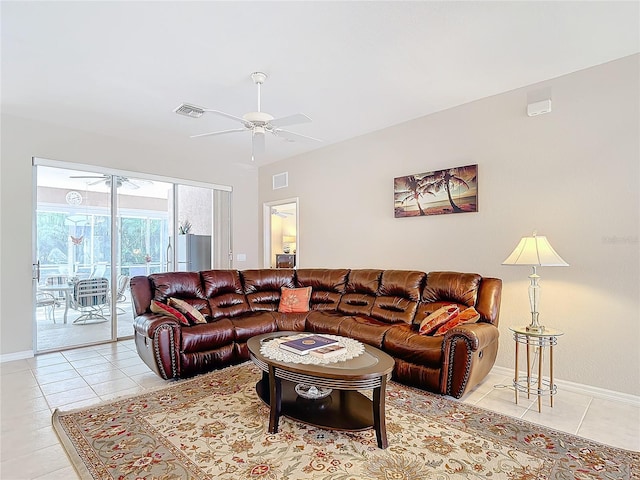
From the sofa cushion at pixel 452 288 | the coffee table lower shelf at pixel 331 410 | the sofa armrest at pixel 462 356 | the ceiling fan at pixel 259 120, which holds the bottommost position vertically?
the coffee table lower shelf at pixel 331 410

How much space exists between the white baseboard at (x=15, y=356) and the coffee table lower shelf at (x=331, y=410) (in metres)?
3.42

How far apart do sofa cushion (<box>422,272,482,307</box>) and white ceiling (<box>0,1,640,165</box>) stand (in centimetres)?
192

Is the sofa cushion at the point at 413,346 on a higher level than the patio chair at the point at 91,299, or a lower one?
lower

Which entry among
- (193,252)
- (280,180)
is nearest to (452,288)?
(280,180)

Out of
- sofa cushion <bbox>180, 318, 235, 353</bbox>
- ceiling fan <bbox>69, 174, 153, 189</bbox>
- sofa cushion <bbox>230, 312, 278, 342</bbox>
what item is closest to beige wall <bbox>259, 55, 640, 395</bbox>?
sofa cushion <bbox>230, 312, 278, 342</bbox>

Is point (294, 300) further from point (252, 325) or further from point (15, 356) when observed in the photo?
point (15, 356)

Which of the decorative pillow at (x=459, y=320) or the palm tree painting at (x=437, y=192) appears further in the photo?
the palm tree painting at (x=437, y=192)

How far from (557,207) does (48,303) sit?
19.7 ft

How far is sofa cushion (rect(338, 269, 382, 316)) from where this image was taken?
4.23 metres

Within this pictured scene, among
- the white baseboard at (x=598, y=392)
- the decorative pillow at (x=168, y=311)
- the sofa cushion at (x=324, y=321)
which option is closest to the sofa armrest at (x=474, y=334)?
the white baseboard at (x=598, y=392)

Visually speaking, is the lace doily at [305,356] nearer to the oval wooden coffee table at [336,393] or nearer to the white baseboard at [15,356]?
the oval wooden coffee table at [336,393]

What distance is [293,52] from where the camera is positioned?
9.44 feet

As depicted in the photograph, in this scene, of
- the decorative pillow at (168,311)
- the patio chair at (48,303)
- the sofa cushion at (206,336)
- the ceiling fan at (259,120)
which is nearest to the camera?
the ceiling fan at (259,120)

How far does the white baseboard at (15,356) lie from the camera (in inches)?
162
